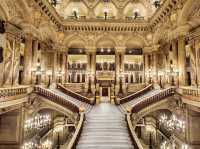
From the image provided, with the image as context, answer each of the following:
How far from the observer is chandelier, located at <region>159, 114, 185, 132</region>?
12.7 metres

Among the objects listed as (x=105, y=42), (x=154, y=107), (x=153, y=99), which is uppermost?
(x=105, y=42)

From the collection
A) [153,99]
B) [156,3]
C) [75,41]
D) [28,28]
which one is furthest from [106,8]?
[153,99]

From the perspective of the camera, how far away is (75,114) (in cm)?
1259

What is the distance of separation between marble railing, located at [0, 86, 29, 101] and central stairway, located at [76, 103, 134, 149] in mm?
4315

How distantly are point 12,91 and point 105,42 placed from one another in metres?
12.5

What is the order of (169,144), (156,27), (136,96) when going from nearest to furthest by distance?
(169,144) < (136,96) < (156,27)

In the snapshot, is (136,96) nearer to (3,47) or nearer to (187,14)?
(187,14)

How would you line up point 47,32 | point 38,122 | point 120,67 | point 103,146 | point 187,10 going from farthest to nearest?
1. point 120,67
2. point 47,32
3. point 38,122
4. point 187,10
5. point 103,146

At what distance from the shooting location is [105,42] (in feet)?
68.1

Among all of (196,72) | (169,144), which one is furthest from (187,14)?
(169,144)

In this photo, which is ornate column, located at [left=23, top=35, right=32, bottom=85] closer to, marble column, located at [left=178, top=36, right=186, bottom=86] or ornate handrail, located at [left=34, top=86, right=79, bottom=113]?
ornate handrail, located at [left=34, top=86, right=79, bottom=113]

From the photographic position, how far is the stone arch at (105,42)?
66.4 feet

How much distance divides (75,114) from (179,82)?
7639 mm

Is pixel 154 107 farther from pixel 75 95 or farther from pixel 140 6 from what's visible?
pixel 140 6
